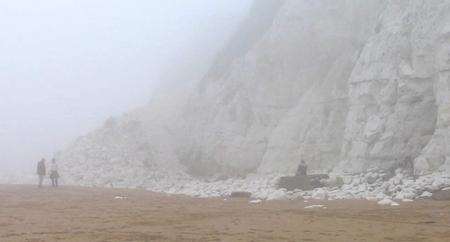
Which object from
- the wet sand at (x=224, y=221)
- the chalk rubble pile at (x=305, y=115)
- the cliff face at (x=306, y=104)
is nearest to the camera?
the wet sand at (x=224, y=221)

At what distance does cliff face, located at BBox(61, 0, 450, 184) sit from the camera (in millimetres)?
25547

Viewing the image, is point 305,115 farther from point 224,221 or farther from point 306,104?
point 224,221

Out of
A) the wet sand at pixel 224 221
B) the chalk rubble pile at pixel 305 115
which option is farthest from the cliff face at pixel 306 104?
the wet sand at pixel 224 221

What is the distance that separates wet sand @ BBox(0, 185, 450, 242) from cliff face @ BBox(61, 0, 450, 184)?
702 centimetres

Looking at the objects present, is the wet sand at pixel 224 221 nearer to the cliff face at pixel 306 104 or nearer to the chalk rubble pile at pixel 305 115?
the chalk rubble pile at pixel 305 115

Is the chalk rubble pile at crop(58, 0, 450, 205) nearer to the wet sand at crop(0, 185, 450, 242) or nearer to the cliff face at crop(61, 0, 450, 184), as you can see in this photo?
the cliff face at crop(61, 0, 450, 184)

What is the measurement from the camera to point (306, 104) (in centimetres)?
3419

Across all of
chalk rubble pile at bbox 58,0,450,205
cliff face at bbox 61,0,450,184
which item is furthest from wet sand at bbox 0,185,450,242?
cliff face at bbox 61,0,450,184

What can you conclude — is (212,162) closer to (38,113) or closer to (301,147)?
(301,147)

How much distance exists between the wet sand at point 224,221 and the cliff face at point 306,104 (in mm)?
7019

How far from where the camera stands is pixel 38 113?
64.1 metres

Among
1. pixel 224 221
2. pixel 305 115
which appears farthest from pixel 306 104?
pixel 224 221

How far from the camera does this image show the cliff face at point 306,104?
2555 centimetres

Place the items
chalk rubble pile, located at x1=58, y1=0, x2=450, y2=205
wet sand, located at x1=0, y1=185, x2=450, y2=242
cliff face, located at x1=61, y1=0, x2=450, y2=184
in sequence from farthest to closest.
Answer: cliff face, located at x1=61, y1=0, x2=450, y2=184, chalk rubble pile, located at x1=58, y1=0, x2=450, y2=205, wet sand, located at x1=0, y1=185, x2=450, y2=242
